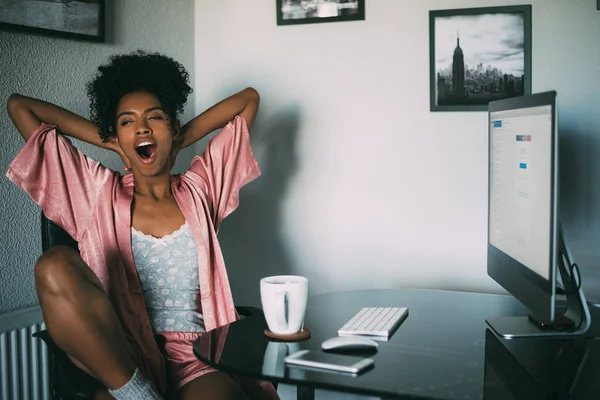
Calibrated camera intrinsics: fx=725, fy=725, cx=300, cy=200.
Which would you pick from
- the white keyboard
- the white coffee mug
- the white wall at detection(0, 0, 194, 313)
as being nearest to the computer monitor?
the white keyboard

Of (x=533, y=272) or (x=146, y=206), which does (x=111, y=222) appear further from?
(x=533, y=272)

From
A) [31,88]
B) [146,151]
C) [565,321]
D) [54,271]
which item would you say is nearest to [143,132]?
[146,151]

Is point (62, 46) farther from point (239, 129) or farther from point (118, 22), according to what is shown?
point (239, 129)

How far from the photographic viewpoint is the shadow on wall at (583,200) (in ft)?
7.25

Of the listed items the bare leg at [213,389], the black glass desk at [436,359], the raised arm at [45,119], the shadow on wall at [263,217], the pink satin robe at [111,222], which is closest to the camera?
the black glass desk at [436,359]

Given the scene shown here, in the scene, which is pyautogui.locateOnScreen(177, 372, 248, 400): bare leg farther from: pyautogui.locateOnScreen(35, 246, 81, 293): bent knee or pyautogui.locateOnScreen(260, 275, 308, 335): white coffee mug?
pyautogui.locateOnScreen(35, 246, 81, 293): bent knee

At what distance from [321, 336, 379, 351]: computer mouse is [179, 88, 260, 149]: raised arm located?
0.96 metres

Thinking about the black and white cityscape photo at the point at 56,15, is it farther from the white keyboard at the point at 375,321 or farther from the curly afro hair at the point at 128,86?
the white keyboard at the point at 375,321

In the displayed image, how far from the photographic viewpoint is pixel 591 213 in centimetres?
221

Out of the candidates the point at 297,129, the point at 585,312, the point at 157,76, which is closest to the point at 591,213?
the point at 585,312

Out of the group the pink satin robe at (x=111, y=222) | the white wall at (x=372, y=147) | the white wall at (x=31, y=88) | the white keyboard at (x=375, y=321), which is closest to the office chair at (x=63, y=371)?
the pink satin robe at (x=111, y=222)

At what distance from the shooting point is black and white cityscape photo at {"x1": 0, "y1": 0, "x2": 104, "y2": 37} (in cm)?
202

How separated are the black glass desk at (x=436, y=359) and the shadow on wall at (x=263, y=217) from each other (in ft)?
3.12

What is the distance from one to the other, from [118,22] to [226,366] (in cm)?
149
